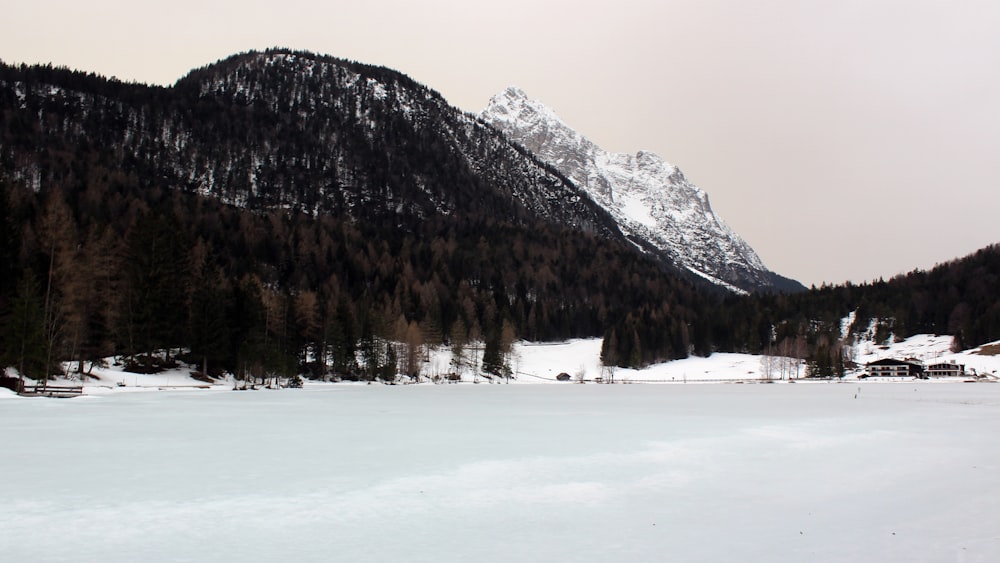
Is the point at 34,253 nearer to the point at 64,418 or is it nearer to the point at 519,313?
the point at 64,418

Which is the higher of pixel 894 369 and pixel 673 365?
pixel 894 369

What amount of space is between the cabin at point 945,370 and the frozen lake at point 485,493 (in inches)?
5169

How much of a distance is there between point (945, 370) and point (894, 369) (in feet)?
35.4

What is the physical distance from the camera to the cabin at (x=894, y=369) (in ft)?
469

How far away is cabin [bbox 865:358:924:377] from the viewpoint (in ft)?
469

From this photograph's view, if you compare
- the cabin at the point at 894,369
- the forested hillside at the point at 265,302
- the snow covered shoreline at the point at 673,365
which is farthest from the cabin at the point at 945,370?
the forested hillside at the point at 265,302

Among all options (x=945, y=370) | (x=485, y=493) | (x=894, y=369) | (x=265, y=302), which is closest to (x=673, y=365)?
(x=894, y=369)

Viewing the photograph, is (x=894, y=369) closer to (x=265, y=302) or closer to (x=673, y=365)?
(x=673, y=365)

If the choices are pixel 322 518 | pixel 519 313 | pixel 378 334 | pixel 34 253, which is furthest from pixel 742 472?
pixel 519 313

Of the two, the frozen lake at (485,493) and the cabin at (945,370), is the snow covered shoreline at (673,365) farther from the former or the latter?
the frozen lake at (485,493)

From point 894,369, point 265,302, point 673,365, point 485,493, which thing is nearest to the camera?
point 485,493

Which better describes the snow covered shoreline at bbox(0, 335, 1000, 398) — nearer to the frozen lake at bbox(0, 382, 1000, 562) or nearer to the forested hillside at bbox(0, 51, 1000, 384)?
the forested hillside at bbox(0, 51, 1000, 384)

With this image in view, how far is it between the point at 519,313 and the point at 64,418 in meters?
143

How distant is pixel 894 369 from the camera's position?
475ft
